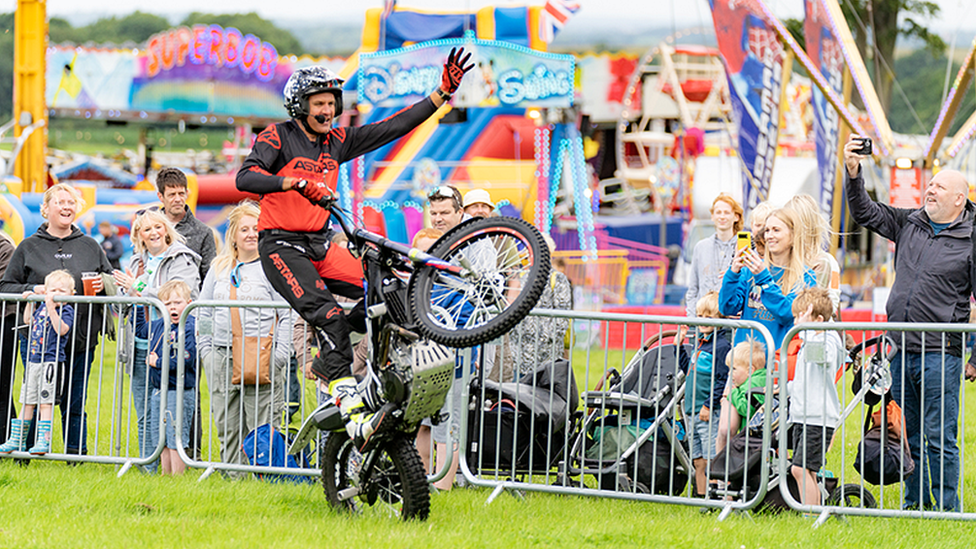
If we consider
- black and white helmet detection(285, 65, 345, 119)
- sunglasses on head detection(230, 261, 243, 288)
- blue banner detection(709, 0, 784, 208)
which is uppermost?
blue banner detection(709, 0, 784, 208)

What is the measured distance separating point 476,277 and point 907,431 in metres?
2.68

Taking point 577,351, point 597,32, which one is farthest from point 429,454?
point 597,32

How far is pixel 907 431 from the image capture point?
5902 mm

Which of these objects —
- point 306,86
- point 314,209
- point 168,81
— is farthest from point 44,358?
point 168,81

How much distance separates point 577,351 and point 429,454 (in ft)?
23.3

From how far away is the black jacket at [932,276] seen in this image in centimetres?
583

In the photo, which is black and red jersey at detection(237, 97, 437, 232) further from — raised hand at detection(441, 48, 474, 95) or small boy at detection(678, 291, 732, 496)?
small boy at detection(678, 291, 732, 496)

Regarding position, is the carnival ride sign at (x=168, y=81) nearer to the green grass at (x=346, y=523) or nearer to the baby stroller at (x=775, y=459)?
the green grass at (x=346, y=523)

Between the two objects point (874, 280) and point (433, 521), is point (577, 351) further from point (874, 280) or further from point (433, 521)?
point (874, 280)

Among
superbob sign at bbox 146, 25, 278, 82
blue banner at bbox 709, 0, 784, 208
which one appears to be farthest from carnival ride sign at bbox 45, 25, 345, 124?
blue banner at bbox 709, 0, 784, 208

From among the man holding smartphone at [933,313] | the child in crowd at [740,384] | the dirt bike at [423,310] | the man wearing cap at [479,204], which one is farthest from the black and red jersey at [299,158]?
the man holding smartphone at [933,313]

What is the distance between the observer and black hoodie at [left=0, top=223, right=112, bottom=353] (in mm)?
6918

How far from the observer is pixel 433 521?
525 cm

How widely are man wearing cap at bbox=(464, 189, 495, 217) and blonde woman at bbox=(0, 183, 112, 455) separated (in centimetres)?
239
